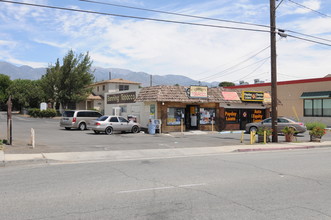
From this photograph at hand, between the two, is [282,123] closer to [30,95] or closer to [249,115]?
[249,115]

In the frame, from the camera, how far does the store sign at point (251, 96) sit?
1264 inches

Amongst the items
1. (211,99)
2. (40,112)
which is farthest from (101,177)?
(40,112)

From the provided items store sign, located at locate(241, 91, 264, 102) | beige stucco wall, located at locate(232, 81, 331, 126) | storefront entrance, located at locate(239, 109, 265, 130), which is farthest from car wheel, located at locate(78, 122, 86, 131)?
beige stucco wall, located at locate(232, 81, 331, 126)

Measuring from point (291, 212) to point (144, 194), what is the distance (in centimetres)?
306

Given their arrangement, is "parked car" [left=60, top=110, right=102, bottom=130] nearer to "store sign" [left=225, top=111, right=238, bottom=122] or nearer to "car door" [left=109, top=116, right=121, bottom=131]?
"car door" [left=109, top=116, right=121, bottom=131]

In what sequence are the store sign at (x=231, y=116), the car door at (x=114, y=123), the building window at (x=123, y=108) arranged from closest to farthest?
the car door at (x=114, y=123) < the store sign at (x=231, y=116) < the building window at (x=123, y=108)

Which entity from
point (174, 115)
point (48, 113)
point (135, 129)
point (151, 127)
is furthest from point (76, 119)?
point (48, 113)

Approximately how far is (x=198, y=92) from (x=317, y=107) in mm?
19111

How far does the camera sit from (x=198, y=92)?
96.3ft

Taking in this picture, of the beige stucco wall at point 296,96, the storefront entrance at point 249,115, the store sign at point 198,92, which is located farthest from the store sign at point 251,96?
the beige stucco wall at point 296,96

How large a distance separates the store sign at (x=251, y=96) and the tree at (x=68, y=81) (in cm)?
3003

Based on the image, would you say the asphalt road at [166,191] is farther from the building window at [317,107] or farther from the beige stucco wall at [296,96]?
the beige stucco wall at [296,96]

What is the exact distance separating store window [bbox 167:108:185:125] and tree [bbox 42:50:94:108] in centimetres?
2860

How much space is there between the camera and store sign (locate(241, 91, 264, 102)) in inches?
1264
